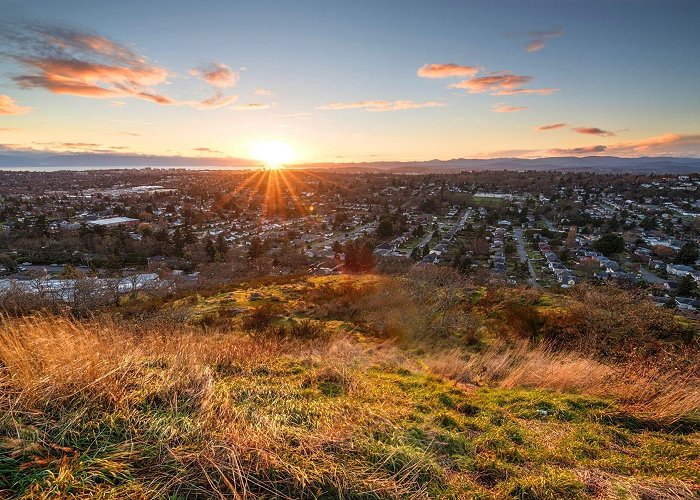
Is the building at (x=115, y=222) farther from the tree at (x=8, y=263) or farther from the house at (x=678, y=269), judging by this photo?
the house at (x=678, y=269)

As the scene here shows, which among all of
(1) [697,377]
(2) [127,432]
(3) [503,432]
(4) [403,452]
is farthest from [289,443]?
(1) [697,377]

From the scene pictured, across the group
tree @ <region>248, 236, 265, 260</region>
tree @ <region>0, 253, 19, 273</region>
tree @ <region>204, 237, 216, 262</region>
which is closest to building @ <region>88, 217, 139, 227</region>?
tree @ <region>0, 253, 19, 273</region>

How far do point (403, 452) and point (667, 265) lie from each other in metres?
44.9

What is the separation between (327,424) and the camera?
11.1 feet

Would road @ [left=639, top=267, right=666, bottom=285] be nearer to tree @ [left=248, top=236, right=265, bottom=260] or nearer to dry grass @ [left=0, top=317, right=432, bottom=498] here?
tree @ [left=248, top=236, right=265, bottom=260]

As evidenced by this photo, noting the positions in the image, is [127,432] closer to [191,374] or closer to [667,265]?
[191,374]

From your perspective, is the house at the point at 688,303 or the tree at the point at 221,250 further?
the tree at the point at 221,250

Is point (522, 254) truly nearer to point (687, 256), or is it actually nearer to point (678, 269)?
point (678, 269)

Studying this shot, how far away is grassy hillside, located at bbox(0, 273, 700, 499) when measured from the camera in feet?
8.16

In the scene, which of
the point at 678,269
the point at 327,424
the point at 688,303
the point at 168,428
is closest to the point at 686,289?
the point at 688,303

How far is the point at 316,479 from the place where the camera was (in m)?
2.53

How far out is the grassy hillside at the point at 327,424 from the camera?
2486 millimetres

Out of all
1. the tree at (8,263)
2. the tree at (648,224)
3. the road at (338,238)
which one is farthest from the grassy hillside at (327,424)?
the tree at (648,224)

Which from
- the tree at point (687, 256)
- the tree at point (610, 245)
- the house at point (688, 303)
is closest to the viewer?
the house at point (688, 303)
